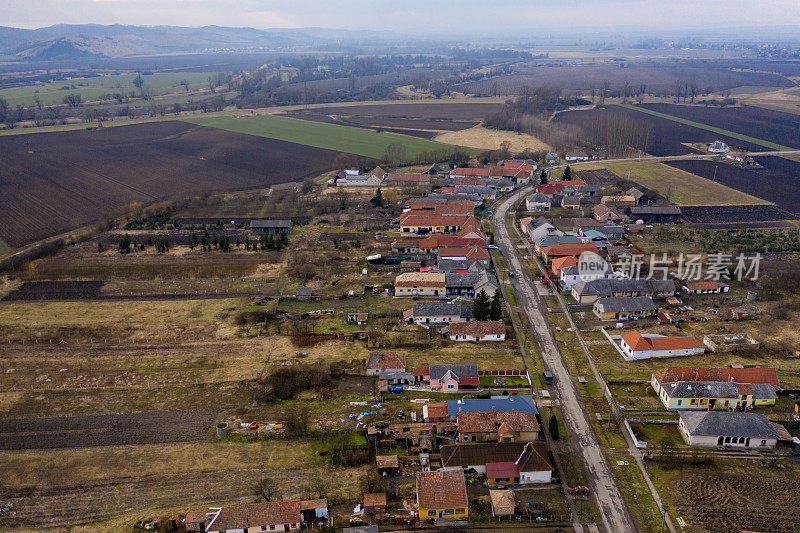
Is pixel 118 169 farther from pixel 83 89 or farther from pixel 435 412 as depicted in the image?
pixel 83 89

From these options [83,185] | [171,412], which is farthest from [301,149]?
[171,412]

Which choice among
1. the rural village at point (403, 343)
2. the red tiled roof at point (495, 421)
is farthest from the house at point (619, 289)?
the red tiled roof at point (495, 421)

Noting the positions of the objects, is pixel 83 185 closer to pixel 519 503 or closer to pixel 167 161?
pixel 167 161

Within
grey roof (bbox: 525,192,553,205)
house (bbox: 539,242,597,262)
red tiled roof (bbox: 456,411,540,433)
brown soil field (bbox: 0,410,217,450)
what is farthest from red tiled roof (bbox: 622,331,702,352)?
grey roof (bbox: 525,192,553,205)

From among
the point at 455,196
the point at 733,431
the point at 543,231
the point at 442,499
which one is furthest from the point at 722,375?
the point at 455,196

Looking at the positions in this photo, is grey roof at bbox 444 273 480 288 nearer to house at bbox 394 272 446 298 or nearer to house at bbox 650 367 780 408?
house at bbox 394 272 446 298

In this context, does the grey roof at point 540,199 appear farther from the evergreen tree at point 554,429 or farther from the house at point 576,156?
the evergreen tree at point 554,429
